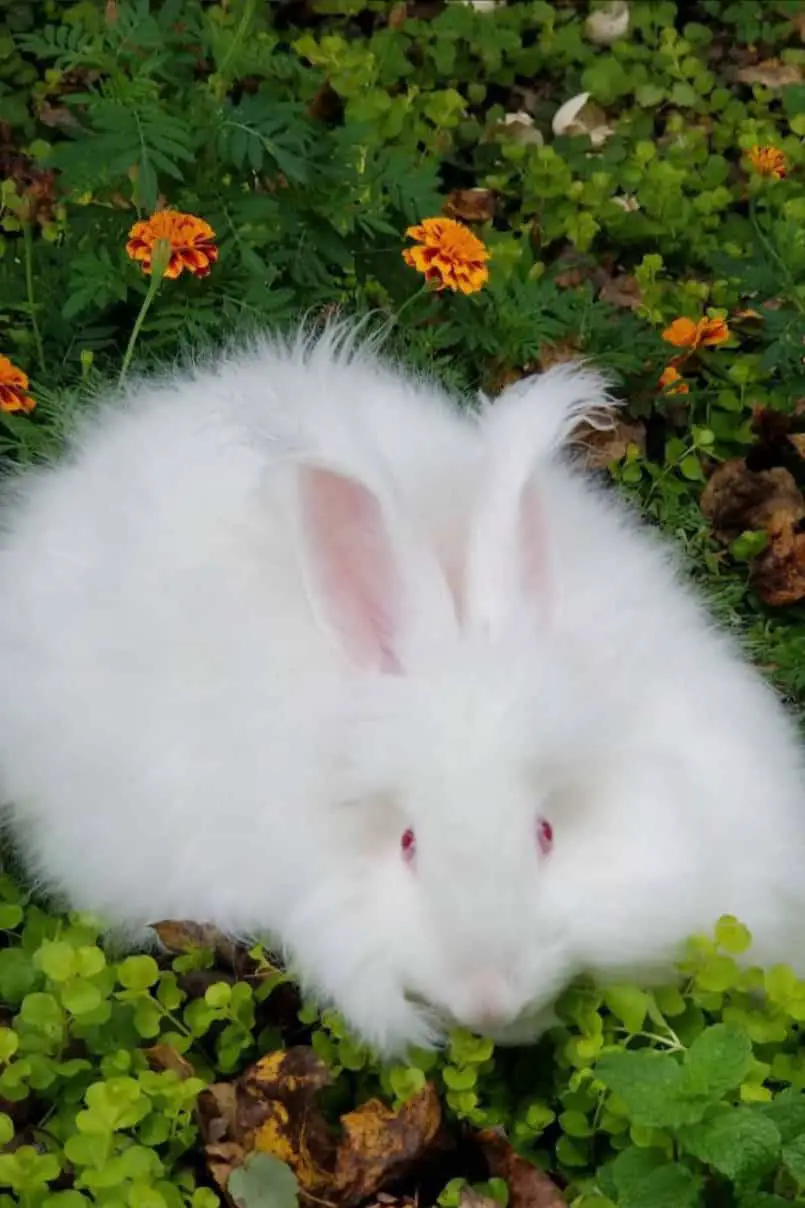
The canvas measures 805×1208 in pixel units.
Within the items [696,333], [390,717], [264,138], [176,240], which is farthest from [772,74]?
[390,717]

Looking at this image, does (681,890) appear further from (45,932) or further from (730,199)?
(730,199)

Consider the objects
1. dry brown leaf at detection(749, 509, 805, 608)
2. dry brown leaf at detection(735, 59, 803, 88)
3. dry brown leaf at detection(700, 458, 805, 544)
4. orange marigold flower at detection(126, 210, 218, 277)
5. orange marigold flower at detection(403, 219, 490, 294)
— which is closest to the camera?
orange marigold flower at detection(126, 210, 218, 277)

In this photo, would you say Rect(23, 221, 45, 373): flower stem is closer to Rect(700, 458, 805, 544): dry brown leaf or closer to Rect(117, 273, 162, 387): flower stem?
Rect(117, 273, 162, 387): flower stem

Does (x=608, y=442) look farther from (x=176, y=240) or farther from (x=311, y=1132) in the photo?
(x=311, y=1132)

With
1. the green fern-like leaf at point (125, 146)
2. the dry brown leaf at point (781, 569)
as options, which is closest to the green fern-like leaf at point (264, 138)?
the green fern-like leaf at point (125, 146)

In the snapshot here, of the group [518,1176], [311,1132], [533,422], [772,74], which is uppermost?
[533,422]

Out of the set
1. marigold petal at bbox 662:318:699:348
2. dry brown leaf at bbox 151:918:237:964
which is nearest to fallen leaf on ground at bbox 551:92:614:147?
marigold petal at bbox 662:318:699:348

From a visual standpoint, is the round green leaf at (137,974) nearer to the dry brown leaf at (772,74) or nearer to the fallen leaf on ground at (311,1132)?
the fallen leaf on ground at (311,1132)
